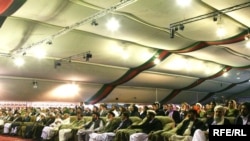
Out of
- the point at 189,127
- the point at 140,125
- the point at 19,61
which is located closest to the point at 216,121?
the point at 189,127

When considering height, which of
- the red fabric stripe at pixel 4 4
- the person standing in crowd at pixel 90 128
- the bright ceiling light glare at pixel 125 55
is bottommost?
the person standing in crowd at pixel 90 128

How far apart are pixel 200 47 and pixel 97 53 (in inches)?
169

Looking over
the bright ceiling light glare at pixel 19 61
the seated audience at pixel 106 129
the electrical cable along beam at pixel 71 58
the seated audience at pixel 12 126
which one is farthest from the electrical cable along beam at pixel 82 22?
the seated audience at pixel 106 129

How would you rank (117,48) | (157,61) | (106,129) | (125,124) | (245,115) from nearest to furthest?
(245,115) → (125,124) → (106,129) → (117,48) → (157,61)

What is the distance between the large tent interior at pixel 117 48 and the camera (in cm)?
761

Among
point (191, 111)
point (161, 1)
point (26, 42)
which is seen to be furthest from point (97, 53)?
point (191, 111)

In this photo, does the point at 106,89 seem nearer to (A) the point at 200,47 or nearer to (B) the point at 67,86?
(B) the point at 67,86

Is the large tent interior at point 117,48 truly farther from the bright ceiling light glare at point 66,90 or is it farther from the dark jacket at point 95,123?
the dark jacket at point 95,123

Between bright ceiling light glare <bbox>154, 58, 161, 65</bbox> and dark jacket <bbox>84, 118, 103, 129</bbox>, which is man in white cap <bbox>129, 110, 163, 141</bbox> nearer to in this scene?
dark jacket <bbox>84, 118, 103, 129</bbox>

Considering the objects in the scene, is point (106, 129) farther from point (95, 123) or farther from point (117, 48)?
point (117, 48)

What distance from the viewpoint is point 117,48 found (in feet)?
38.7

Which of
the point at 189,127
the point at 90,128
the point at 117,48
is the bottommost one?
the point at 90,128

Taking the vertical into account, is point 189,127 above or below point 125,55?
below

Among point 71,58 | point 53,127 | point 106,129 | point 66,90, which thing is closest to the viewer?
point 106,129
